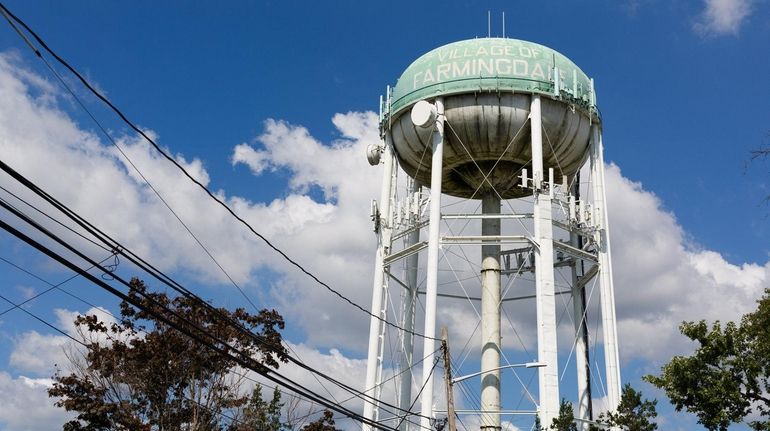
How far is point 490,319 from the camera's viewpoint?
1145 inches

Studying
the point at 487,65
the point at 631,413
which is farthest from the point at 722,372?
the point at 487,65

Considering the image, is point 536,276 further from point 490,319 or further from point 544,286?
point 490,319

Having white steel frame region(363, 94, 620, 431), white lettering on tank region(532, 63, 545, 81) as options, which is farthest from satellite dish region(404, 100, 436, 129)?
white lettering on tank region(532, 63, 545, 81)

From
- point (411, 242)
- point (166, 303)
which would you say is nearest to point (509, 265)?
point (411, 242)

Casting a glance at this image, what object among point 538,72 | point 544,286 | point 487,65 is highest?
point 487,65

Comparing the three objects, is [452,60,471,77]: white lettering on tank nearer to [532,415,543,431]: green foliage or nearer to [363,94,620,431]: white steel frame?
[363,94,620,431]: white steel frame

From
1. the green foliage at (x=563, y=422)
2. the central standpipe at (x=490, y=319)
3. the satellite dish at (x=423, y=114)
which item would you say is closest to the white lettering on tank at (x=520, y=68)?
the satellite dish at (x=423, y=114)

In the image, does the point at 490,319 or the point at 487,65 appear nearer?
the point at 487,65

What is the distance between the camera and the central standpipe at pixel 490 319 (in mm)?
27750

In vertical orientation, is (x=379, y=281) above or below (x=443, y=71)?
below

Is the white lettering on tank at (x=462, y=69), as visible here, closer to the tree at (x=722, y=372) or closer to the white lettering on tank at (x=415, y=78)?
the white lettering on tank at (x=415, y=78)

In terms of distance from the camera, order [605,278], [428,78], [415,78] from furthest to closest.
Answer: [415,78] < [428,78] < [605,278]

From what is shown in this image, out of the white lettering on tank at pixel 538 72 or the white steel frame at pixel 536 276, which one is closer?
the white steel frame at pixel 536 276

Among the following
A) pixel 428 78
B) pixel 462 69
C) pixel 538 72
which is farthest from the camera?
pixel 428 78
